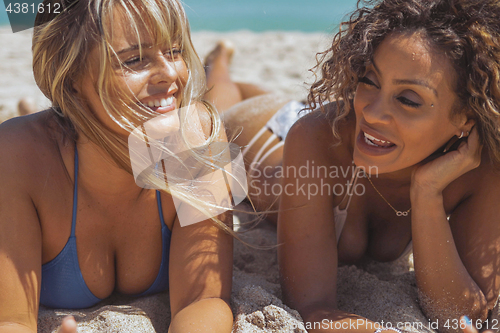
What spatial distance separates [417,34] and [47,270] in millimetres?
1829

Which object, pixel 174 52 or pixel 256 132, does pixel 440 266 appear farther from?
pixel 256 132

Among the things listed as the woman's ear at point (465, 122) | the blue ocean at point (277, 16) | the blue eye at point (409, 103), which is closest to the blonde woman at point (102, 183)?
the blue eye at point (409, 103)

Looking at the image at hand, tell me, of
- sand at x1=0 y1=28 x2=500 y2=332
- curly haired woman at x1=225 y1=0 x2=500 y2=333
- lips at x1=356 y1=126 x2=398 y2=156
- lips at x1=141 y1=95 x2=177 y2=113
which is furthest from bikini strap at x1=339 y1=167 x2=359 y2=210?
lips at x1=141 y1=95 x2=177 y2=113

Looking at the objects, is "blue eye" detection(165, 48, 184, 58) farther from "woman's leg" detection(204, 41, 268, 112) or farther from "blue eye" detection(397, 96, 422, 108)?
"woman's leg" detection(204, 41, 268, 112)

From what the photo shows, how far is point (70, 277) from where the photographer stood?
73.6 inches

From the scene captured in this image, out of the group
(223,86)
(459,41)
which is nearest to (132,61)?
(459,41)

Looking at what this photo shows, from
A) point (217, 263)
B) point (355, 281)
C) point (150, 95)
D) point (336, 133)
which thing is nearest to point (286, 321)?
point (217, 263)

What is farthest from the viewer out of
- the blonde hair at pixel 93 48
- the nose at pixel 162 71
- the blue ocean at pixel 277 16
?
the blue ocean at pixel 277 16

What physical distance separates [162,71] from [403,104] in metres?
0.96

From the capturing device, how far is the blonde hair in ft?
5.16

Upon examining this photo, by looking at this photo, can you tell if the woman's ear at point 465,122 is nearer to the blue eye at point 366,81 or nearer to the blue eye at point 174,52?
the blue eye at point 366,81

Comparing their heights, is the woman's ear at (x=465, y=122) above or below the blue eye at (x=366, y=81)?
below

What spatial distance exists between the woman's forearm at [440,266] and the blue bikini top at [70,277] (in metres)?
1.13

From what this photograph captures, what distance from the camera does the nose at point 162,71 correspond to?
1674 mm
